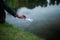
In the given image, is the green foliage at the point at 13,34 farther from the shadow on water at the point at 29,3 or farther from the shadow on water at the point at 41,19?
the shadow on water at the point at 29,3

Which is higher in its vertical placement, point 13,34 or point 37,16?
point 37,16

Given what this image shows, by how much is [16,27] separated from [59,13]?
28cm

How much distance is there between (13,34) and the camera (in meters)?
1.38

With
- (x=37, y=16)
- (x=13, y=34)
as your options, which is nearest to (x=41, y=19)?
(x=37, y=16)

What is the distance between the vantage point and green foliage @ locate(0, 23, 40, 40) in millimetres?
1365

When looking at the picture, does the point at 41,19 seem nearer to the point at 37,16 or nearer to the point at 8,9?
the point at 37,16

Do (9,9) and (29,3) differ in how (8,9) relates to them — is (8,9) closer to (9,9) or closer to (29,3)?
(9,9)

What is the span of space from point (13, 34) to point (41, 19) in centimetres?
19

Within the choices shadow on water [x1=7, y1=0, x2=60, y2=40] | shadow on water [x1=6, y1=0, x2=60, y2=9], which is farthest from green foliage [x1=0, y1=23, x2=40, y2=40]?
shadow on water [x1=6, y1=0, x2=60, y2=9]

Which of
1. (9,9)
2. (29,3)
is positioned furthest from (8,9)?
(29,3)

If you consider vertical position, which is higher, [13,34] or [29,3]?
[29,3]

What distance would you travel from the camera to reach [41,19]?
1413 mm

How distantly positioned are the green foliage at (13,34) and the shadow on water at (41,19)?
0.03 meters

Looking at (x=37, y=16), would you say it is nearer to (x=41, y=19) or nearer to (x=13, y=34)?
(x=41, y=19)
